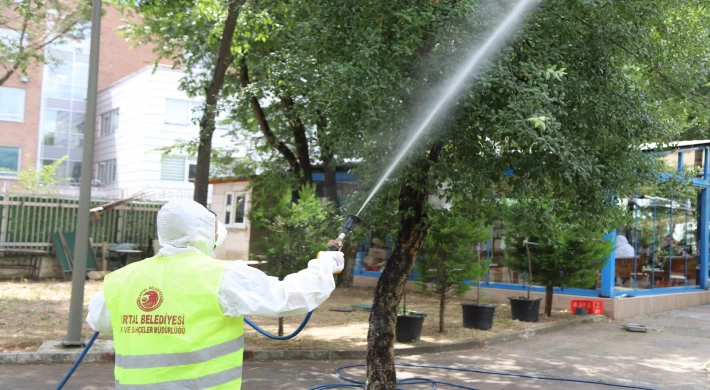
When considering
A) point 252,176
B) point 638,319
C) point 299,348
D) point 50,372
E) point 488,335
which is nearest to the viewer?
point 50,372

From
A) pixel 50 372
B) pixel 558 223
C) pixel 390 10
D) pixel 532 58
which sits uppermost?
pixel 390 10

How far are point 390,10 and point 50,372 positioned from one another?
237 inches

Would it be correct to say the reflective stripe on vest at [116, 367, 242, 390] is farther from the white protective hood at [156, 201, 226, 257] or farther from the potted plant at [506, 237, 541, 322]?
the potted plant at [506, 237, 541, 322]

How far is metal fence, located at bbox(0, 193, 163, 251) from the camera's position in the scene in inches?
752

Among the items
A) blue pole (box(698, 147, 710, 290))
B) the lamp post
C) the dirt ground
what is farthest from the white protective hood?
blue pole (box(698, 147, 710, 290))

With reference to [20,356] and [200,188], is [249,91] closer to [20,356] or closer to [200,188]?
[200,188]

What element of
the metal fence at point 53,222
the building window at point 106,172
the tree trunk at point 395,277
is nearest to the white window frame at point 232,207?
the metal fence at point 53,222

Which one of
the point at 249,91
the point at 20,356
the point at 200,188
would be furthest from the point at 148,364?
the point at 249,91

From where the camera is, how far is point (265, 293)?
3.19m

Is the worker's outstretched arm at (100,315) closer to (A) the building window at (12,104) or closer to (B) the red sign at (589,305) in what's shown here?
(B) the red sign at (589,305)

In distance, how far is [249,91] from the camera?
15.3 m

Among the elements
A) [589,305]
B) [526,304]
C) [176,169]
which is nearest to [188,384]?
[526,304]

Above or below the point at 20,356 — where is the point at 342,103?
above

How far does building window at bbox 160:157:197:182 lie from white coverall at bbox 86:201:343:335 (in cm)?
3271
